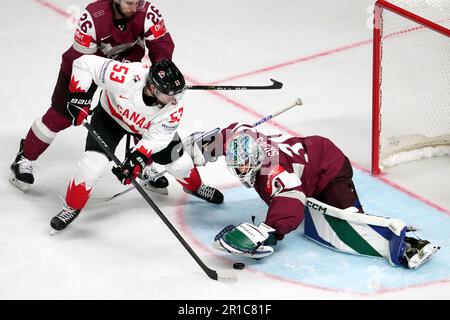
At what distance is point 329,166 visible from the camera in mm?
4258

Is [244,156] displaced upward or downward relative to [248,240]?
upward

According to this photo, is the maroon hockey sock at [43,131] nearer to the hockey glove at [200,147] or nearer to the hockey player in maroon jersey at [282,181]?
the hockey glove at [200,147]

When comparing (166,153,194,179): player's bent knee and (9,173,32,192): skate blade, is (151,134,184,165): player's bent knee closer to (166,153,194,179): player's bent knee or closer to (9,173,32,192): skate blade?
(166,153,194,179): player's bent knee

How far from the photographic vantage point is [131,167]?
4.09 metres

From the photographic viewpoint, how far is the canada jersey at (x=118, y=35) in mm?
4395

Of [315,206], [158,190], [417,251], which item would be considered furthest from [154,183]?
[417,251]

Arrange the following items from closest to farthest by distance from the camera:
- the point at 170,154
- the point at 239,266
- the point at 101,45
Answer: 1. the point at 239,266
2. the point at 170,154
3. the point at 101,45

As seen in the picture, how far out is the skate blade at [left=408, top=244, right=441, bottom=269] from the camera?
400cm

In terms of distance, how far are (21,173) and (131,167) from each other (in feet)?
2.72

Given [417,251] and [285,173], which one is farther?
[285,173]

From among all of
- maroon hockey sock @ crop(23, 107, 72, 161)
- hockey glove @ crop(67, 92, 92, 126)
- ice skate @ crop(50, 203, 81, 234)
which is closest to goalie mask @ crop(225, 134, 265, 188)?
hockey glove @ crop(67, 92, 92, 126)

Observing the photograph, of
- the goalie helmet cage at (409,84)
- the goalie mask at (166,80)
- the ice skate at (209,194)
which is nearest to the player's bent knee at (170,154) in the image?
the ice skate at (209,194)

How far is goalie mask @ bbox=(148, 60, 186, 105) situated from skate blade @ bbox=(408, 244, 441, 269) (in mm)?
1133

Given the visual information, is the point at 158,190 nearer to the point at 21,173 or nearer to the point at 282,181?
the point at 21,173
